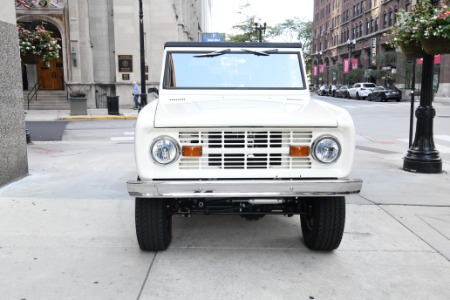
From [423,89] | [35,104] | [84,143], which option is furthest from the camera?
[35,104]

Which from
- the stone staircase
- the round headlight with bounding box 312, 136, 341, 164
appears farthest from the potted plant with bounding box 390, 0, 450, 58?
the stone staircase

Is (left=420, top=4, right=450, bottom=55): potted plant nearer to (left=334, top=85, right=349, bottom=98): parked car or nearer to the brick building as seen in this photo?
the brick building

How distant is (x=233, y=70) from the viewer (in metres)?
5.41

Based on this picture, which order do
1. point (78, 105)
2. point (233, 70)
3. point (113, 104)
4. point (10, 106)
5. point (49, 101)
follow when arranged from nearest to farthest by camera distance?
point (233, 70), point (10, 106), point (78, 105), point (113, 104), point (49, 101)

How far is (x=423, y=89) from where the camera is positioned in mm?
8500

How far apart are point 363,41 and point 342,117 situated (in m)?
66.4

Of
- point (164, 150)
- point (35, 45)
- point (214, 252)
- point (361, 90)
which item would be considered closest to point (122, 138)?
point (35, 45)

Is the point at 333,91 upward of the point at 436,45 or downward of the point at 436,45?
downward

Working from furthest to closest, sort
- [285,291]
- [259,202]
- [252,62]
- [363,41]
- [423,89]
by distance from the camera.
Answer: [363,41]
[423,89]
[252,62]
[259,202]
[285,291]

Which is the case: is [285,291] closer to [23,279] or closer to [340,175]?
[340,175]

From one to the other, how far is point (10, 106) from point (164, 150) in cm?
459

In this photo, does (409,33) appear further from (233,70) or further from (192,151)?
(192,151)

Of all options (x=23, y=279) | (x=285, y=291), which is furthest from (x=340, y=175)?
(x=23, y=279)

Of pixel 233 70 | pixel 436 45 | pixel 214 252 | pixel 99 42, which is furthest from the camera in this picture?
pixel 99 42
